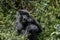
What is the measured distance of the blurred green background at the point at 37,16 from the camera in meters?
8.56

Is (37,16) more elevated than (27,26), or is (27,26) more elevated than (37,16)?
(27,26)

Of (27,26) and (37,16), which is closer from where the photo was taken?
(27,26)

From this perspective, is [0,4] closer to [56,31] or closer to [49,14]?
[49,14]

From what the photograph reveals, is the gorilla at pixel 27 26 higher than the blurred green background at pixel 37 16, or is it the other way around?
the gorilla at pixel 27 26

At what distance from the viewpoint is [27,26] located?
8367 millimetres

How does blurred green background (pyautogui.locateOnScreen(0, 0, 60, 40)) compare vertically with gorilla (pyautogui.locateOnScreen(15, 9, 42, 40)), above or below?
below

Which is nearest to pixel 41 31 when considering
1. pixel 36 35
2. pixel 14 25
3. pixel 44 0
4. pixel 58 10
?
pixel 36 35

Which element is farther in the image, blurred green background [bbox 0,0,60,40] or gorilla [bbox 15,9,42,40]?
blurred green background [bbox 0,0,60,40]

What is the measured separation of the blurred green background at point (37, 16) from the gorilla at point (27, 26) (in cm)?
24

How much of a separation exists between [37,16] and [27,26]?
153 cm

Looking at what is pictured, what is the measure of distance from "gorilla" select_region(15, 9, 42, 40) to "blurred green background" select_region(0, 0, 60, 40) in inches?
9.5

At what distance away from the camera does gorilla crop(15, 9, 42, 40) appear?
27.0 feet

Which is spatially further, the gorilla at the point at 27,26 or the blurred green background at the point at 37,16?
the blurred green background at the point at 37,16

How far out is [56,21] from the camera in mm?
9344
